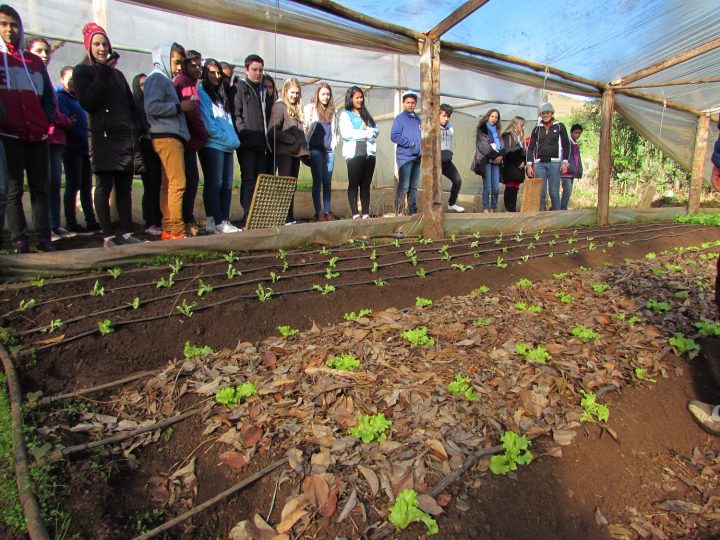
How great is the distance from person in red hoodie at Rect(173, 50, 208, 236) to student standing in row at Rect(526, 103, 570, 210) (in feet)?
20.5

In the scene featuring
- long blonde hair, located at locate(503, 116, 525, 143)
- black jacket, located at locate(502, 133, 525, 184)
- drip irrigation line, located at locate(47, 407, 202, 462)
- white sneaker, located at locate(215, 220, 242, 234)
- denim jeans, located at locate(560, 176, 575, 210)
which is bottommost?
drip irrigation line, located at locate(47, 407, 202, 462)

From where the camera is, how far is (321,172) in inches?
257

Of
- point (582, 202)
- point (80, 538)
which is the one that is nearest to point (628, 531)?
point (80, 538)

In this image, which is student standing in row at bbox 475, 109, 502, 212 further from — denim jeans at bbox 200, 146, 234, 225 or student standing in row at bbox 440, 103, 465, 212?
denim jeans at bbox 200, 146, 234, 225

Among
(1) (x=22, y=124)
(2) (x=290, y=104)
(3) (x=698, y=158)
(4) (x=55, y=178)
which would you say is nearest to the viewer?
(1) (x=22, y=124)

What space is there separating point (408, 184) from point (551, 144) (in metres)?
3.22

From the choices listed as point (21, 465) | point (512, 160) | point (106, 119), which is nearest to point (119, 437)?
point (21, 465)

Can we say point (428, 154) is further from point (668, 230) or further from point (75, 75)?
point (668, 230)

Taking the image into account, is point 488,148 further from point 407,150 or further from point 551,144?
point 407,150

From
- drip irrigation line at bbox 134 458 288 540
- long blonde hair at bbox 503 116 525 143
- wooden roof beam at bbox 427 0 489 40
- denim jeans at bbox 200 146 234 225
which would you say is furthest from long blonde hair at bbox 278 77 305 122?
drip irrigation line at bbox 134 458 288 540

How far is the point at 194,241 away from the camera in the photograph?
4.20 meters

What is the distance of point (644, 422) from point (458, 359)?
3.27ft

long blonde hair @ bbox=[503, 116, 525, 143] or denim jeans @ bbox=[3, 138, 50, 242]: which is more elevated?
long blonde hair @ bbox=[503, 116, 525, 143]

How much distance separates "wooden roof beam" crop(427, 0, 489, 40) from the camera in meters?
4.78
